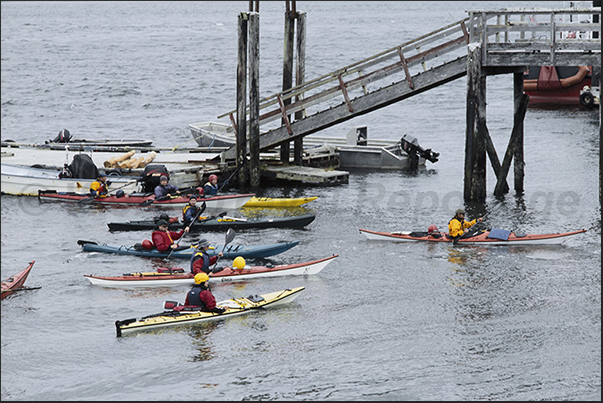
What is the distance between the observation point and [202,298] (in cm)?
1702

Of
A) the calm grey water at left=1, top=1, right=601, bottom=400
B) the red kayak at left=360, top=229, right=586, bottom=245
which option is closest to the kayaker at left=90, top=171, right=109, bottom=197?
the calm grey water at left=1, top=1, right=601, bottom=400

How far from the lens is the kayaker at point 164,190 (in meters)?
26.7

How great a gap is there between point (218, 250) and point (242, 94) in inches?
350

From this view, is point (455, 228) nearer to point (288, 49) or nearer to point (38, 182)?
point (288, 49)

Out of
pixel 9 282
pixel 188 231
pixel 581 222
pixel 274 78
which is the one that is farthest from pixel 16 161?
pixel 274 78

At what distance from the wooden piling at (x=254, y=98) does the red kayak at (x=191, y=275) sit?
30.3 ft

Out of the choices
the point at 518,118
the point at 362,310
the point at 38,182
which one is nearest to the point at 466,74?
the point at 518,118

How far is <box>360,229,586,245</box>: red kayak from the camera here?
21797mm

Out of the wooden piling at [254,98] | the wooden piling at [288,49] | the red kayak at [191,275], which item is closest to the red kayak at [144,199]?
the wooden piling at [254,98]

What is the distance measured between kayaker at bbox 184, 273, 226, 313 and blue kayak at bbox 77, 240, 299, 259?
3.49 m

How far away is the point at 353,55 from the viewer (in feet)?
280

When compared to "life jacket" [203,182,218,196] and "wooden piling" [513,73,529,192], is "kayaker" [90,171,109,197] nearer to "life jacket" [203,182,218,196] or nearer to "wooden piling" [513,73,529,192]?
"life jacket" [203,182,218,196]

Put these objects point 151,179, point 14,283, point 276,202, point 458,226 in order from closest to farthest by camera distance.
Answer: point 14,283, point 458,226, point 276,202, point 151,179

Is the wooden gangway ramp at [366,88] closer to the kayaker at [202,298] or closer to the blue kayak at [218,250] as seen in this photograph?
the blue kayak at [218,250]
